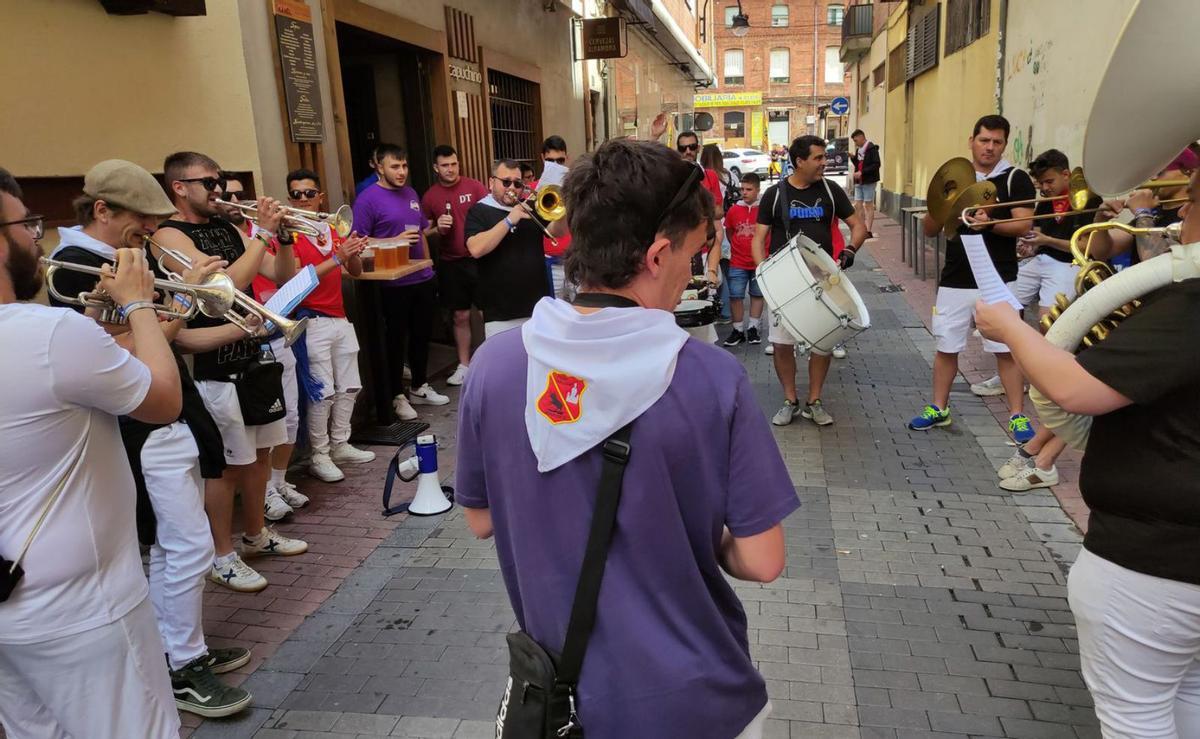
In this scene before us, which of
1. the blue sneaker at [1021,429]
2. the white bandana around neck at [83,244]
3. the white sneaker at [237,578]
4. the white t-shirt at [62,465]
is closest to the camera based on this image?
the white t-shirt at [62,465]

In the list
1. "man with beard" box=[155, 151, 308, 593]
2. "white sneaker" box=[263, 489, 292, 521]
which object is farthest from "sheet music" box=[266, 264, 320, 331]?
"white sneaker" box=[263, 489, 292, 521]

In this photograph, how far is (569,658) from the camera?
54.7 inches

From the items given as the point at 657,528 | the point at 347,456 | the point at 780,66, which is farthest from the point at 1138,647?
the point at 780,66

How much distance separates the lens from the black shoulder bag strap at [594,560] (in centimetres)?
133

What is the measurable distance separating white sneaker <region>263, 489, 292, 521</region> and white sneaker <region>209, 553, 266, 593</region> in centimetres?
67

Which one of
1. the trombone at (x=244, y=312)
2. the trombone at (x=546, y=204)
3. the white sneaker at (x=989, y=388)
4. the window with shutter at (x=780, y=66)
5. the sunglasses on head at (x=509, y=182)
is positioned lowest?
the white sneaker at (x=989, y=388)

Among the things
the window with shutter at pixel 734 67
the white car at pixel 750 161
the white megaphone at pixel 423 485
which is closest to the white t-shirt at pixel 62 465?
the white megaphone at pixel 423 485

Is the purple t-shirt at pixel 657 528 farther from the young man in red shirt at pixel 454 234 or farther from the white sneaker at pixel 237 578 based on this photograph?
the young man in red shirt at pixel 454 234

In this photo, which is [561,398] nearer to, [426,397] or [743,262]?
[426,397]

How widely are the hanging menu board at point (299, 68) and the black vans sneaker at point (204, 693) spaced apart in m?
3.44

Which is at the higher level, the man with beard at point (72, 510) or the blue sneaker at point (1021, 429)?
the man with beard at point (72, 510)

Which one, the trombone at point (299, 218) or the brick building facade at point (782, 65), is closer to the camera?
the trombone at point (299, 218)

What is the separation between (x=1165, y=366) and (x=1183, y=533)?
377 mm

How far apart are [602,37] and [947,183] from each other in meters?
8.69
